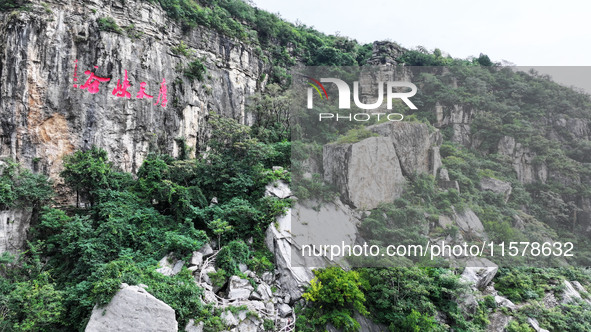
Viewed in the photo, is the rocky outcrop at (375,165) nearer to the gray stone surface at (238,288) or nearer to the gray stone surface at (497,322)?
the gray stone surface at (238,288)

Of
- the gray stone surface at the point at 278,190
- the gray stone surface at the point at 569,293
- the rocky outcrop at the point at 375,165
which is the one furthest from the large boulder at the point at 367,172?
the gray stone surface at the point at 569,293

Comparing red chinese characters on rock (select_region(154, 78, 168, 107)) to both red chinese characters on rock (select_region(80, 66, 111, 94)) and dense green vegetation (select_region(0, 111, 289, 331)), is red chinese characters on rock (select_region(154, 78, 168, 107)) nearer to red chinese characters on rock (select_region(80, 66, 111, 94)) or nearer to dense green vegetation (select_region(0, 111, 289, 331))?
red chinese characters on rock (select_region(80, 66, 111, 94))

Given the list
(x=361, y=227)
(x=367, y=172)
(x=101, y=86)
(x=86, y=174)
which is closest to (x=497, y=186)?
(x=367, y=172)

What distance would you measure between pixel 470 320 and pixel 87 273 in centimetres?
998

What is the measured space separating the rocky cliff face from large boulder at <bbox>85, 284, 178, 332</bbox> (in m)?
6.10

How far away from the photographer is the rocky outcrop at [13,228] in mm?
7730

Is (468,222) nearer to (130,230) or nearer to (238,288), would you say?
(238,288)

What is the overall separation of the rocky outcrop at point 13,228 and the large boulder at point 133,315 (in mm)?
3859

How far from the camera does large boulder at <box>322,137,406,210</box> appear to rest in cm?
705

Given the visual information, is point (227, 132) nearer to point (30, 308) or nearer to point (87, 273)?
point (87, 273)

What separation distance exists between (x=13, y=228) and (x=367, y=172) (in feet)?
30.1

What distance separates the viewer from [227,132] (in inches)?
435

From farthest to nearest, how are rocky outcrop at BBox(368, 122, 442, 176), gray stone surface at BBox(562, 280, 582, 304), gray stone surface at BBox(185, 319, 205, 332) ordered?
gray stone surface at BBox(562, 280, 582, 304), rocky outcrop at BBox(368, 122, 442, 176), gray stone surface at BBox(185, 319, 205, 332)

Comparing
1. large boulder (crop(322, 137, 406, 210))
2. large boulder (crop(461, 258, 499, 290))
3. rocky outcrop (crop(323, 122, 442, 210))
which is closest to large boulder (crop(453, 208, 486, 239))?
rocky outcrop (crop(323, 122, 442, 210))
